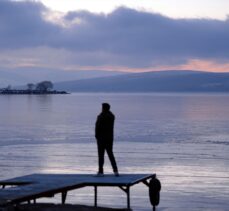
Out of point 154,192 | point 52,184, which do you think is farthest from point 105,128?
point 154,192

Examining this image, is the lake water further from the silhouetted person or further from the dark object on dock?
the silhouetted person

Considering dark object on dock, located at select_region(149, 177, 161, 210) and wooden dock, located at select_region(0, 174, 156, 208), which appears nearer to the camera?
wooden dock, located at select_region(0, 174, 156, 208)

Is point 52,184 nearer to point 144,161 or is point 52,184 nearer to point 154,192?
point 154,192

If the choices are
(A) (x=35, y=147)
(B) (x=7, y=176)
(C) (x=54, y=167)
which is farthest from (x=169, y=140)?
(B) (x=7, y=176)

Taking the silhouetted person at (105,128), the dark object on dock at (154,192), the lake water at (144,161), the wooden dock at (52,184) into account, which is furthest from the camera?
the lake water at (144,161)

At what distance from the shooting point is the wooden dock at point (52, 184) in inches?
567

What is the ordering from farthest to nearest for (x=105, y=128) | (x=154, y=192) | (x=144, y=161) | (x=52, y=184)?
(x=144, y=161) → (x=154, y=192) → (x=105, y=128) → (x=52, y=184)

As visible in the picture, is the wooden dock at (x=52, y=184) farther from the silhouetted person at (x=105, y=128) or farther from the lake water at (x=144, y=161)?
the lake water at (x=144, y=161)

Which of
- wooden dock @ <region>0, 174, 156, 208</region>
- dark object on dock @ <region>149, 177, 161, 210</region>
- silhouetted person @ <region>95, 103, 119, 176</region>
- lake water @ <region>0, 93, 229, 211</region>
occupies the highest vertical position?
silhouetted person @ <region>95, 103, 119, 176</region>

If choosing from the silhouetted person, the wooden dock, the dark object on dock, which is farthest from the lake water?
the silhouetted person

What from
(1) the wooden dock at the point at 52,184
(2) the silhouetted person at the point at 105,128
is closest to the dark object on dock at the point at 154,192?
(1) the wooden dock at the point at 52,184

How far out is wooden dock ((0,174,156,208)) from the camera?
1440cm

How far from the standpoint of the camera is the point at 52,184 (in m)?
16.2

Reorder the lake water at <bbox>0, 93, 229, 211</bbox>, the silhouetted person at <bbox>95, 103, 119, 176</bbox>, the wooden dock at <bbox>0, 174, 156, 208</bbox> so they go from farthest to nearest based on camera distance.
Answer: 1. the lake water at <bbox>0, 93, 229, 211</bbox>
2. the silhouetted person at <bbox>95, 103, 119, 176</bbox>
3. the wooden dock at <bbox>0, 174, 156, 208</bbox>
